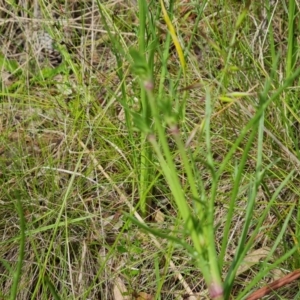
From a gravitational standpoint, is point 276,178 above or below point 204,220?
below

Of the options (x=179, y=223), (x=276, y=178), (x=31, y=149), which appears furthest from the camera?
(x=31, y=149)

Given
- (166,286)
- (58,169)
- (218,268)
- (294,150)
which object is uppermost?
(218,268)

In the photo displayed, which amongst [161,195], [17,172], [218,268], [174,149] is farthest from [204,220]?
[17,172]

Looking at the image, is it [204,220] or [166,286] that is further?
[166,286]

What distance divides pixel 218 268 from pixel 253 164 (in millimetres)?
Result: 715

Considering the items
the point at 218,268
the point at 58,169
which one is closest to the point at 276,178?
the point at 58,169

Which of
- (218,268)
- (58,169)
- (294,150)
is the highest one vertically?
(218,268)

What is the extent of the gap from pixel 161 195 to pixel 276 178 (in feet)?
0.96

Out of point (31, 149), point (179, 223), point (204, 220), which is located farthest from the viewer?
point (31, 149)

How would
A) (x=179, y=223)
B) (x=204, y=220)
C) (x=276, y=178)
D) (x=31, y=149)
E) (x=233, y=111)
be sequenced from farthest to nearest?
(x=31, y=149) → (x=233, y=111) → (x=276, y=178) → (x=179, y=223) → (x=204, y=220)

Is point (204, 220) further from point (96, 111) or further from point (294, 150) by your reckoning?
point (96, 111)

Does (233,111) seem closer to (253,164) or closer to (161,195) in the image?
(253,164)

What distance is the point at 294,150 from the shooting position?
1.61m

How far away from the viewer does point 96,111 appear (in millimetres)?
1826
